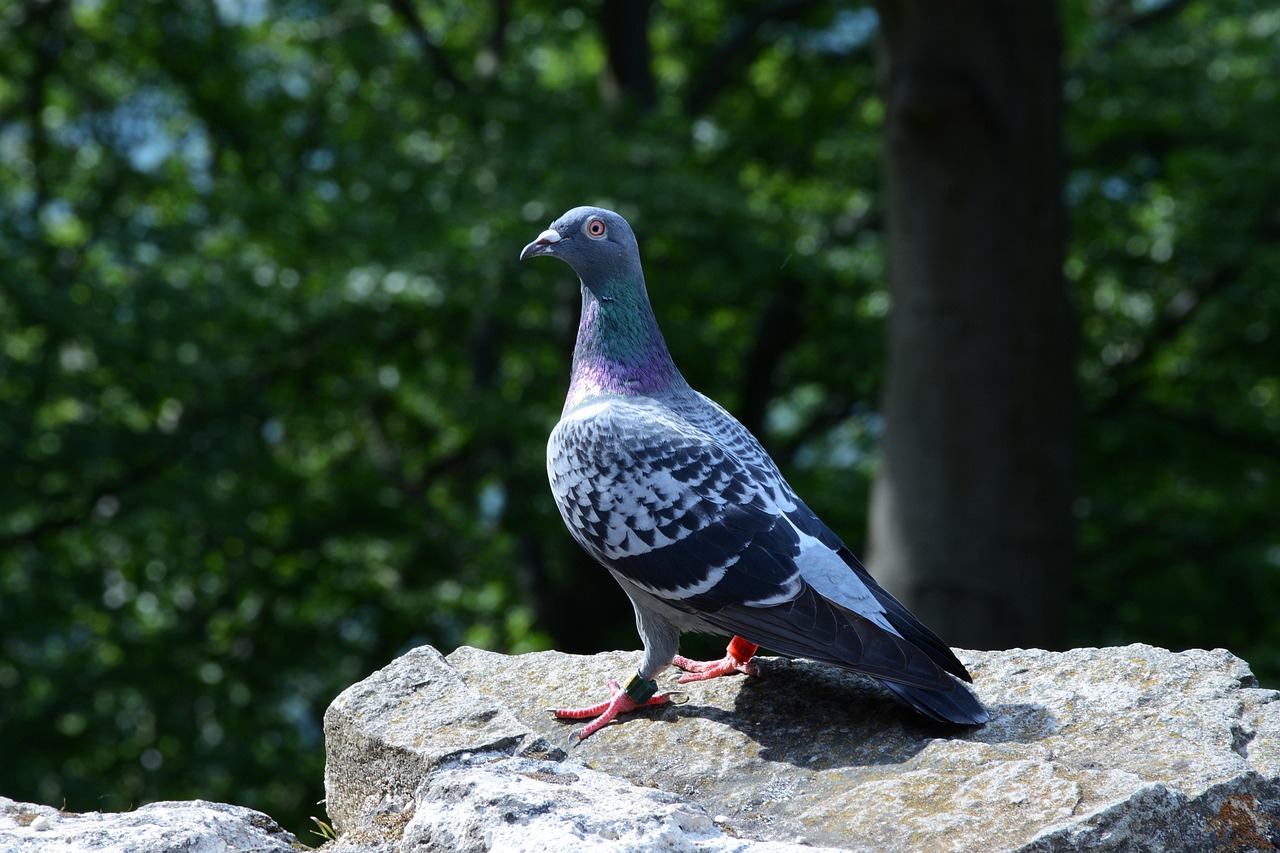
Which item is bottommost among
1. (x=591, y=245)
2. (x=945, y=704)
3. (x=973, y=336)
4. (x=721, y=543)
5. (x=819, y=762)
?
(x=819, y=762)

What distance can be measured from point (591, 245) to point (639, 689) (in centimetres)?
135

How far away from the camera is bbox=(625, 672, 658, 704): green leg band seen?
3.72 m

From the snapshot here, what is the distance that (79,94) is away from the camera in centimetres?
1031

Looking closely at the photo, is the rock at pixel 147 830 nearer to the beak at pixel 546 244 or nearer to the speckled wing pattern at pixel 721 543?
the speckled wing pattern at pixel 721 543

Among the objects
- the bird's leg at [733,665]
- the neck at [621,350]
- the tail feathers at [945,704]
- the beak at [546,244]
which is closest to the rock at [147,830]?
the bird's leg at [733,665]

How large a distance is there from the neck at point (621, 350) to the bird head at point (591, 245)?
61 mm

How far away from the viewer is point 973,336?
6797mm

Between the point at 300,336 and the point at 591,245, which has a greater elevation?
the point at 591,245

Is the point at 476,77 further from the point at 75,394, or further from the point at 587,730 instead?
the point at 587,730

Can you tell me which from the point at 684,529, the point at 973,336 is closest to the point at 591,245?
the point at 684,529

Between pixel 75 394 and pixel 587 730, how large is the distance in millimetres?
6581

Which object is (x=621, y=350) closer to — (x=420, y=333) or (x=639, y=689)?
(x=639, y=689)

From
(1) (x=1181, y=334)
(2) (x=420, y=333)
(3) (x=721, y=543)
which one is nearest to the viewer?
(3) (x=721, y=543)

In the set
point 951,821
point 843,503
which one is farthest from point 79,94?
point 951,821
